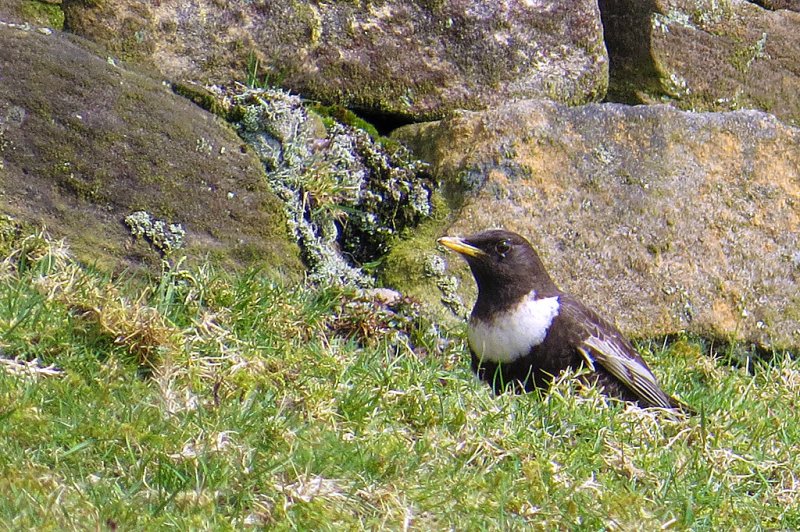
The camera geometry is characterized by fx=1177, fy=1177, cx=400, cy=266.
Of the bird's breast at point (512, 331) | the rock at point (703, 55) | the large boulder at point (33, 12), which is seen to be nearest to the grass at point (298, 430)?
the bird's breast at point (512, 331)

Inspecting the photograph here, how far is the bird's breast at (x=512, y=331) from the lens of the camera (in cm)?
539

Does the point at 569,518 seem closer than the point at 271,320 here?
Yes

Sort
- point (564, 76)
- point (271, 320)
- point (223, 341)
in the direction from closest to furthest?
point (223, 341)
point (271, 320)
point (564, 76)

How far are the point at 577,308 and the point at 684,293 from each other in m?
1.18

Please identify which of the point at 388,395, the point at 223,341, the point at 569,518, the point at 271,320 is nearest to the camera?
the point at 569,518

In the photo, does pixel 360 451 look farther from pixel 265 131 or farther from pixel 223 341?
pixel 265 131

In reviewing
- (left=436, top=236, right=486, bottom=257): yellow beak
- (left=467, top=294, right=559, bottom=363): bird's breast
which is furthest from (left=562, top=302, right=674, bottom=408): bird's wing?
(left=436, top=236, right=486, bottom=257): yellow beak

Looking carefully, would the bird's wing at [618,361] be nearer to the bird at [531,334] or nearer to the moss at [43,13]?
the bird at [531,334]

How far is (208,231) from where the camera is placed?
18.9ft

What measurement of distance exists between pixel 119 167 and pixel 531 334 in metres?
2.10

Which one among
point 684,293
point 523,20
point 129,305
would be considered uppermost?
point 523,20

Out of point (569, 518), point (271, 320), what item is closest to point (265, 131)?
point (271, 320)

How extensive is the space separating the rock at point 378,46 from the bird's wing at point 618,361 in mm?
1777

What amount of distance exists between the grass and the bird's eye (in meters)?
0.58
